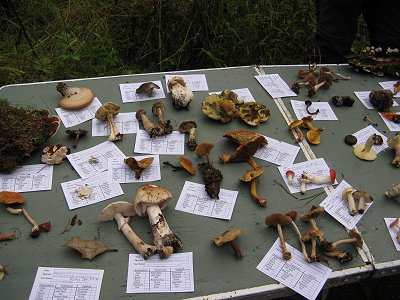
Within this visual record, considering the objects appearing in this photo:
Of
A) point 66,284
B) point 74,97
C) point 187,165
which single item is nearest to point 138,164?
point 187,165

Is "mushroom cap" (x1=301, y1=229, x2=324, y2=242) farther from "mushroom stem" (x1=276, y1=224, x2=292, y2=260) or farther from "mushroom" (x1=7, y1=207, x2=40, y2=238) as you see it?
"mushroom" (x1=7, y1=207, x2=40, y2=238)

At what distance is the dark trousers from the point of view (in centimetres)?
377

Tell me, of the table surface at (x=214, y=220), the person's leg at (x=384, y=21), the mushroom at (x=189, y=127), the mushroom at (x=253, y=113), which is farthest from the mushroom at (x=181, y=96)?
the person's leg at (x=384, y=21)

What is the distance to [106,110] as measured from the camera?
9.61ft

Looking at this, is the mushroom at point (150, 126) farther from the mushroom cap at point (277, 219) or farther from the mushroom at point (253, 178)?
the mushroom cap at point (277, 219)

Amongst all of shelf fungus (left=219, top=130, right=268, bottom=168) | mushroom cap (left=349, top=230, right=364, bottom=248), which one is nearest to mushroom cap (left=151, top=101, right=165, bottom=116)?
shelf fungus (left=219, top=130, right=268, bottom=168)

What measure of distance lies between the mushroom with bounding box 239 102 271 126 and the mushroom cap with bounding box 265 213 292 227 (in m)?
1.02

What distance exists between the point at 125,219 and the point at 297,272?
108 cm

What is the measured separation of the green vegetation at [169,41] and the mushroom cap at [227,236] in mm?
2730

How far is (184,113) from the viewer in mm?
3145

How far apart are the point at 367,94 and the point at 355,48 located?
6.17ft

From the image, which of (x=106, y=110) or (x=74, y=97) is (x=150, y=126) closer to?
(x=106, y=110)

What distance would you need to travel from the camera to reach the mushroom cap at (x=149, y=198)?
2225 mm

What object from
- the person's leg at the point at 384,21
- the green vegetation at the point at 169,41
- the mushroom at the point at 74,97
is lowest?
the green vegetation at the point at 169,41
